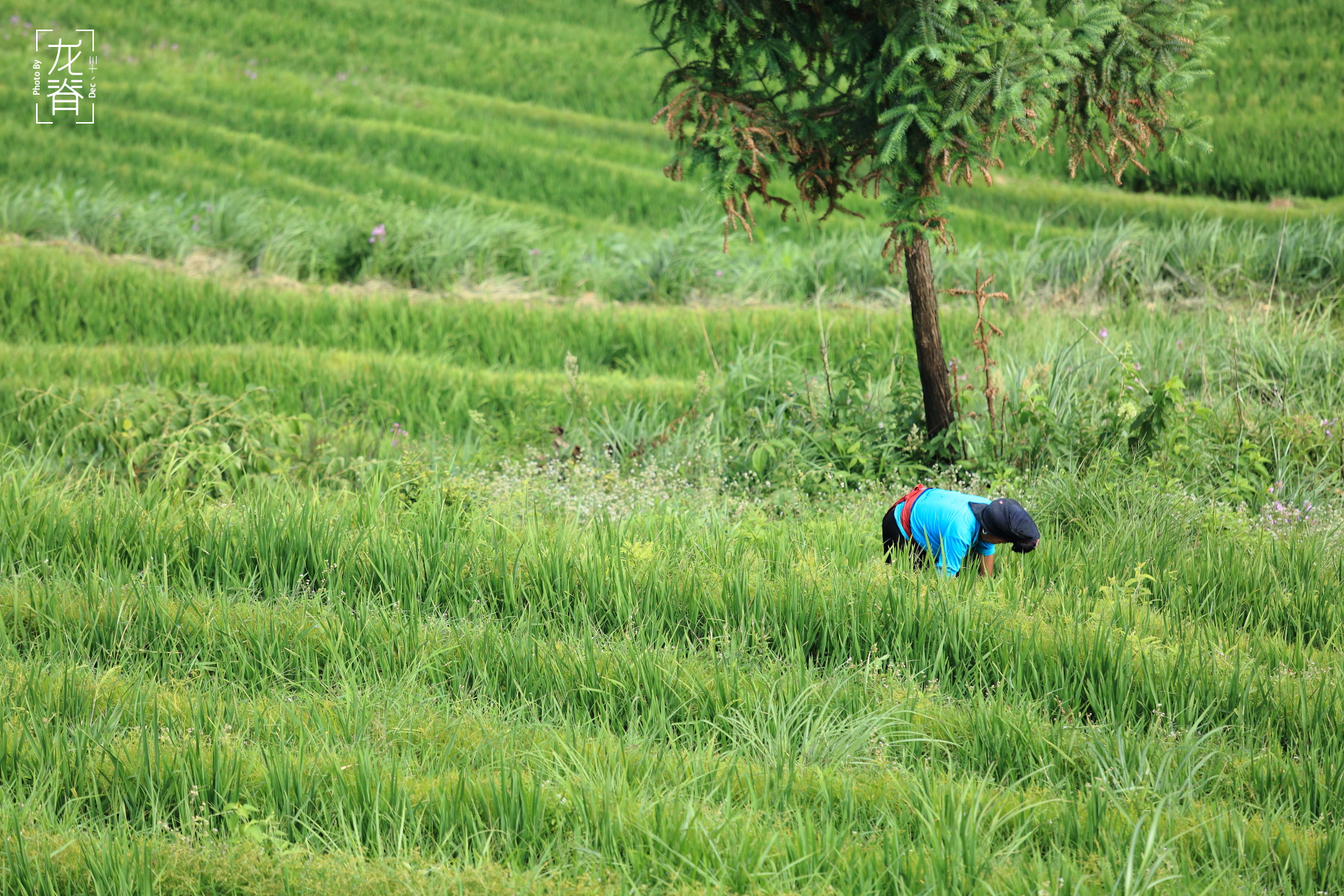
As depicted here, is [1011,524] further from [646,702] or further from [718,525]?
[646,702]

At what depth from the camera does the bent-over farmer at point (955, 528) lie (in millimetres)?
3107

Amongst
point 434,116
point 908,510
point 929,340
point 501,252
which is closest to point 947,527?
point 908,510

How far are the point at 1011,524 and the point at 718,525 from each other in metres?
1.21

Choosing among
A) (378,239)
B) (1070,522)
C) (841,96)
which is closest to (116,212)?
(378,239)

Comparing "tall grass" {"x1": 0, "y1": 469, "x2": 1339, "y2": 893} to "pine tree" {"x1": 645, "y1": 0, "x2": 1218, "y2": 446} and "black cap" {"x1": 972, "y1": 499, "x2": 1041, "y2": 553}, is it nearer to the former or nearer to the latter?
"black cap" {"x1": 972, "y1": 499, "x2": 1041, "y2": 553}

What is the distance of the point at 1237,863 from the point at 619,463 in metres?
3.72

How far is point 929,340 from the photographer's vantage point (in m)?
4.55

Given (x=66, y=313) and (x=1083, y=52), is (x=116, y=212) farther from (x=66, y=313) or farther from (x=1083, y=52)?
(x=1083, y=52)

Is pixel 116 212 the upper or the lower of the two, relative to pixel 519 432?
upper

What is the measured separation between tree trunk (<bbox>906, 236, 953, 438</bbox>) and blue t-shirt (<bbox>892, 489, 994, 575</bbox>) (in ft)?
4.60

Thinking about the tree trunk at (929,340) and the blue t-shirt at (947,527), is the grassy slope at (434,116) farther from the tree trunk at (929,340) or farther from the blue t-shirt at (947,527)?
the blue t-shirt at (947,527)

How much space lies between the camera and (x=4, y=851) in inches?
79.4

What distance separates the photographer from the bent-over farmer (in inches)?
122

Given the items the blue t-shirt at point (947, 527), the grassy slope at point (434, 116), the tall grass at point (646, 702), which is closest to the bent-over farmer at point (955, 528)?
the blue t-shirt at point (947, 527)
